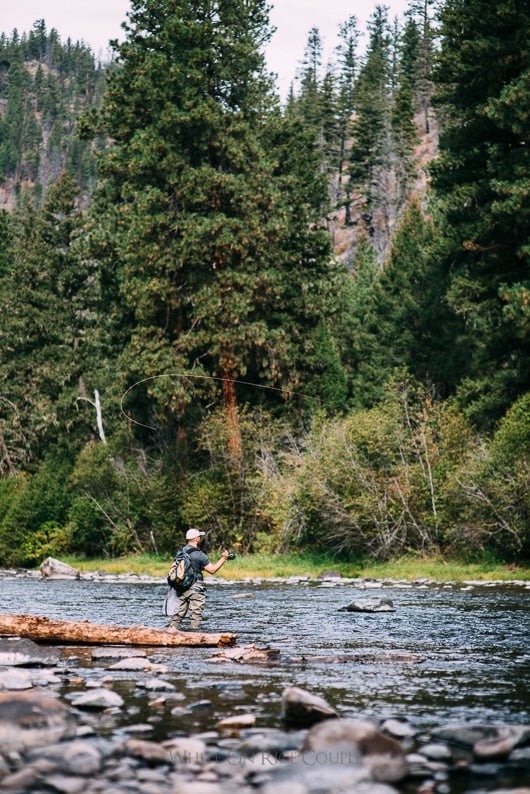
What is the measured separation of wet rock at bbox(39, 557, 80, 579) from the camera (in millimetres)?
37625

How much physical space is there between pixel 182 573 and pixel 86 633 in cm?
228

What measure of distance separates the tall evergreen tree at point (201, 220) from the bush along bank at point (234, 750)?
91.6 ft

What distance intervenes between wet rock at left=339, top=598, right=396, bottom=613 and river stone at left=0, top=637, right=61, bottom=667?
25.9 ft

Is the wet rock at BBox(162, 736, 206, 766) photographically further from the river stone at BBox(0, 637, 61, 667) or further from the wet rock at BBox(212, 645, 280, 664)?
the wet rock at BBox(212, 645, 280, 664)

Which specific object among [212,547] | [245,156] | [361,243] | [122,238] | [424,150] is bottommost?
[212,547]

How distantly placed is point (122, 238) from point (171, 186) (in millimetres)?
2970

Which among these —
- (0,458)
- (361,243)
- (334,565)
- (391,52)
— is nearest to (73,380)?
(0,458)

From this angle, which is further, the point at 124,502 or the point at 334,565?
the point at 124,502

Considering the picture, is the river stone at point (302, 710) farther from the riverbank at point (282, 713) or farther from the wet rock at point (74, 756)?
the wet rock at point (74, 756)

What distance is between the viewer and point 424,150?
114 meters

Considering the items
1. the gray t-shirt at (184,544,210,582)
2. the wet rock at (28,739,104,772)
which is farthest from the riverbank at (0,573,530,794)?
the gray t-shirt at (184,544,210,582)

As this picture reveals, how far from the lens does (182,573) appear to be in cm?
1505

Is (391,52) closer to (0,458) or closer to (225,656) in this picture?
(0,458)

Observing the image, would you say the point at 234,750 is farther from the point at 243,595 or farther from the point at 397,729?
the point at 243,595
